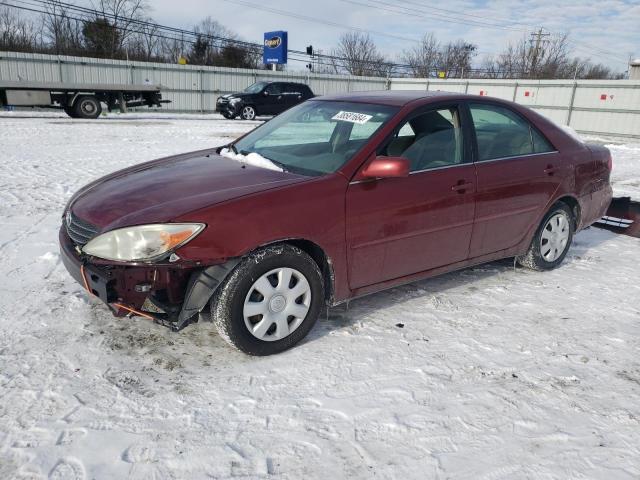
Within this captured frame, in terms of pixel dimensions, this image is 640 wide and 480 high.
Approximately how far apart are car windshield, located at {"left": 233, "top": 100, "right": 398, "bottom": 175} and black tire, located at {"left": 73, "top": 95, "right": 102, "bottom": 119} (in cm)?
1629

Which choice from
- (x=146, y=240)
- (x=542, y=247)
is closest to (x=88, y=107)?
(x=542, y=247)

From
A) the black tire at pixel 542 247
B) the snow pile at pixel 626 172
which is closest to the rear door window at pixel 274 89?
the snow pile at pixel 626 172

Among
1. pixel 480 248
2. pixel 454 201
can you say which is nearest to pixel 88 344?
pixel 454 201

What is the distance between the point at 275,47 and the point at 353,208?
111 feet

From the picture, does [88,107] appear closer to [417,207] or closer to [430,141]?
[430,141]

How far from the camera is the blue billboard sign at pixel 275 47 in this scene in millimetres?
33844

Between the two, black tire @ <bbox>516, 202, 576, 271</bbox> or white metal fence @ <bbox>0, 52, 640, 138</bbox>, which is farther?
white metal fence @ <bbox>0, 52, 640, 138</bbox>

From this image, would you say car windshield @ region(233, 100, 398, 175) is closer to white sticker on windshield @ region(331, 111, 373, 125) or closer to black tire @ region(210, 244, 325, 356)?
white sticker on windshield @ region(331, 111, 373, 125)

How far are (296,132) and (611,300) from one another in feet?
9.45

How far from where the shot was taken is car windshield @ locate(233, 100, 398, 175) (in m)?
A: 3.52

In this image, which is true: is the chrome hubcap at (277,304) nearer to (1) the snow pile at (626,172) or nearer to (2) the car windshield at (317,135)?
(2) the car windshield at (317,135)

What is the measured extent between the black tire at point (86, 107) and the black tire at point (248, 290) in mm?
17843

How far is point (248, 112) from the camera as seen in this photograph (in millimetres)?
21562

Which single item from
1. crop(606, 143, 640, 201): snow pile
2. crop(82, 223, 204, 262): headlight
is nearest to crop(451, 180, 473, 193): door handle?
crop(82, 223, 204, 262): headlight
